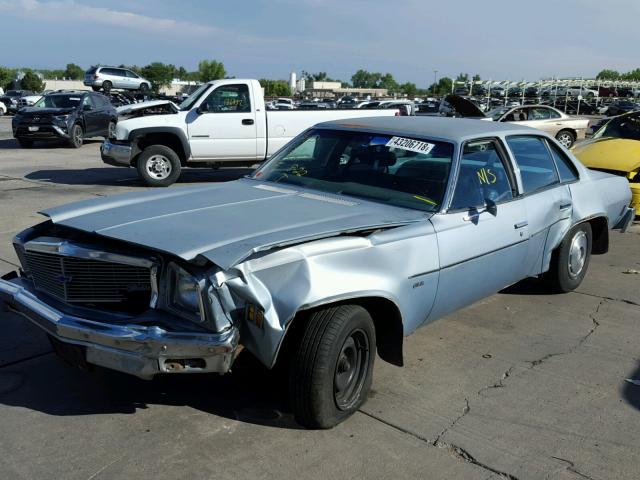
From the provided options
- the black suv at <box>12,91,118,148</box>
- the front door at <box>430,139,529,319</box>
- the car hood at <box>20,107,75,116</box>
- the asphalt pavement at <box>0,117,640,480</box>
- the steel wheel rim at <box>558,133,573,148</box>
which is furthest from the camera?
the steel wheel rim at <box>558,133,573,148</box>

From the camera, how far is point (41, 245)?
3508 mm

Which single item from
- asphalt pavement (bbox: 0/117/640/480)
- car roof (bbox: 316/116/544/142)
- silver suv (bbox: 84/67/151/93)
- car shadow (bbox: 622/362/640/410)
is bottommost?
car shadow (bbox: 622/362/640/410)

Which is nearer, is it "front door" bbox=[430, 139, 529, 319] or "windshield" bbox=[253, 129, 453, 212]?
"front door" bbox=[430, 139, 529, 319]

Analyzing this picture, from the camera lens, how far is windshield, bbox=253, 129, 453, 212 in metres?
4.26

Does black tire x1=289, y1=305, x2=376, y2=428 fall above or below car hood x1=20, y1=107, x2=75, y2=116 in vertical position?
below

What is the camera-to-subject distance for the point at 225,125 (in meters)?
11.8

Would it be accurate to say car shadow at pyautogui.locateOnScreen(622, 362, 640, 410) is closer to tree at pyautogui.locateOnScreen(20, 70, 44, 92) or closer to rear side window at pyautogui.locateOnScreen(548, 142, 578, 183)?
rear side window at pyautogui.locateOnScreen(548, 142, 578, 183)

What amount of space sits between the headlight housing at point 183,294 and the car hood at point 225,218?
14 cm

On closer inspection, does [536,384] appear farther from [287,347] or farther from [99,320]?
[99,320]

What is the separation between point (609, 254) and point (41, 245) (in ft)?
20.8

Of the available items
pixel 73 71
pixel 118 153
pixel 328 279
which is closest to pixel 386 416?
pixel 328 279

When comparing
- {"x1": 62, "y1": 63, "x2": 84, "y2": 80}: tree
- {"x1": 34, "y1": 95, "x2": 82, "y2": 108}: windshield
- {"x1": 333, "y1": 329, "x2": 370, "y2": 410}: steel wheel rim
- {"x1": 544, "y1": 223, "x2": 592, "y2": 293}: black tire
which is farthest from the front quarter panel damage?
{"x1": 62, "y1": 63, "x2": 84, "y2": 80}: tree

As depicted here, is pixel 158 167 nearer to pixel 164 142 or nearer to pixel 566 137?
pixel 164 142

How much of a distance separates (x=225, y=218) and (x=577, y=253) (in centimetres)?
359
